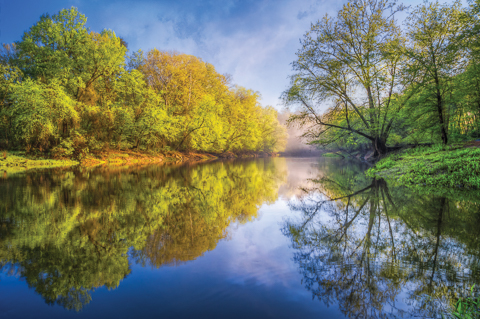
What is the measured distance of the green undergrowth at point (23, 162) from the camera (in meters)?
16.1

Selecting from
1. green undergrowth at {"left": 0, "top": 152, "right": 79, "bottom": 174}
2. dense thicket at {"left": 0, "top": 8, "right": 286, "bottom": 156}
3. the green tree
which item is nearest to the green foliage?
the green tree

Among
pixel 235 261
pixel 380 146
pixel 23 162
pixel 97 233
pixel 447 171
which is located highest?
pixel 23 162

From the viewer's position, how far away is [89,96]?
2206 centimetres

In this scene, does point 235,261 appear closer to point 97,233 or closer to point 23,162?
→ point 97,233

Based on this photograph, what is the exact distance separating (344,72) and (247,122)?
28.5 m

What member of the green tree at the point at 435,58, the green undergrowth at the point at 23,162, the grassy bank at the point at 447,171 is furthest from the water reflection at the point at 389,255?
the green undergrowth at the point at 23,162

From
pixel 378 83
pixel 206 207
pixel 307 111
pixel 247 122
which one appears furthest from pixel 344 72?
pixel 247 122

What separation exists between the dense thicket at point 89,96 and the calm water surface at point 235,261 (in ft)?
55.3

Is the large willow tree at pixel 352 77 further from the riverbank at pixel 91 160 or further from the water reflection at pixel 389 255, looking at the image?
the riverbank at pixel 91 160

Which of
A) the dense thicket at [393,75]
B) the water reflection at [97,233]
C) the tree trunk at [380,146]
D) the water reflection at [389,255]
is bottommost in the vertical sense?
the water reflection at [389,255]

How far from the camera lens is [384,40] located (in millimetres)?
13594

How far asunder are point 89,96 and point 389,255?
2610 cm

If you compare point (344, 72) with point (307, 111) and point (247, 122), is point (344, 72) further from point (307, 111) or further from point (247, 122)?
point (247, 122)

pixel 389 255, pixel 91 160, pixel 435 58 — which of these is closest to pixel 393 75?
pixel 435 58
